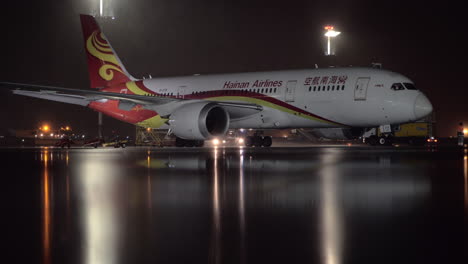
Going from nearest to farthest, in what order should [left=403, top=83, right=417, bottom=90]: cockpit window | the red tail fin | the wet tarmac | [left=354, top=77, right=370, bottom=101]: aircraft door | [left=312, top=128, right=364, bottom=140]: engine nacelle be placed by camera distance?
the wet tarmac, [left=403, top=83, right=417, bottom=90]: cockpit window, [left=354, top=77, right=370, bottom=101]: aircraft door, [left=312, top=128, right=364, bottom=140]: engine nacelle, the red tail fin

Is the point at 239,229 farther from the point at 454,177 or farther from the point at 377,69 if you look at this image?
the point at 377,69

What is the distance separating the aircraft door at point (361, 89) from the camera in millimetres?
25297

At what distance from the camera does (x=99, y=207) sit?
24.9ft

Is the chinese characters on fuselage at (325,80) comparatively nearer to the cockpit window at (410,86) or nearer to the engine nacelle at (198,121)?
the cockpit window at (410,86)

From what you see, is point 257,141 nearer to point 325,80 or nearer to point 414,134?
point 325,80

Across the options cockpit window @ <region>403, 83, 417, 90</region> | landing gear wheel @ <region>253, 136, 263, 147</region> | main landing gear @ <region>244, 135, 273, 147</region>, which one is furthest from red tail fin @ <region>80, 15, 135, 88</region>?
cockpit window @ <region>403, 83, 417, 90</region>

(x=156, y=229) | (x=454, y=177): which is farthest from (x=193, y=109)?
(x=156, y=229)

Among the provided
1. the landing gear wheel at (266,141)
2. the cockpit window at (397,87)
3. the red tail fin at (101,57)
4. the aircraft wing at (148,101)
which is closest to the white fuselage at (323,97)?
the cockpit window at (397,87)

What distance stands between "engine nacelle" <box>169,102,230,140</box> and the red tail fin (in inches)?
424

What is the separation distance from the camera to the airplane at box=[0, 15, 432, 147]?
24.9m

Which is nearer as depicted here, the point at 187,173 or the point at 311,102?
the point at 187,173

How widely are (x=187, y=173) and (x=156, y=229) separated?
688 cm

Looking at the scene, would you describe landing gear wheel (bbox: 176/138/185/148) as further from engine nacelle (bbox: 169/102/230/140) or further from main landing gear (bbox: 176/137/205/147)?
engine nacelle (bbox: 169/102/230/140)

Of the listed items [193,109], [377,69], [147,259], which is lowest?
[147,259]
